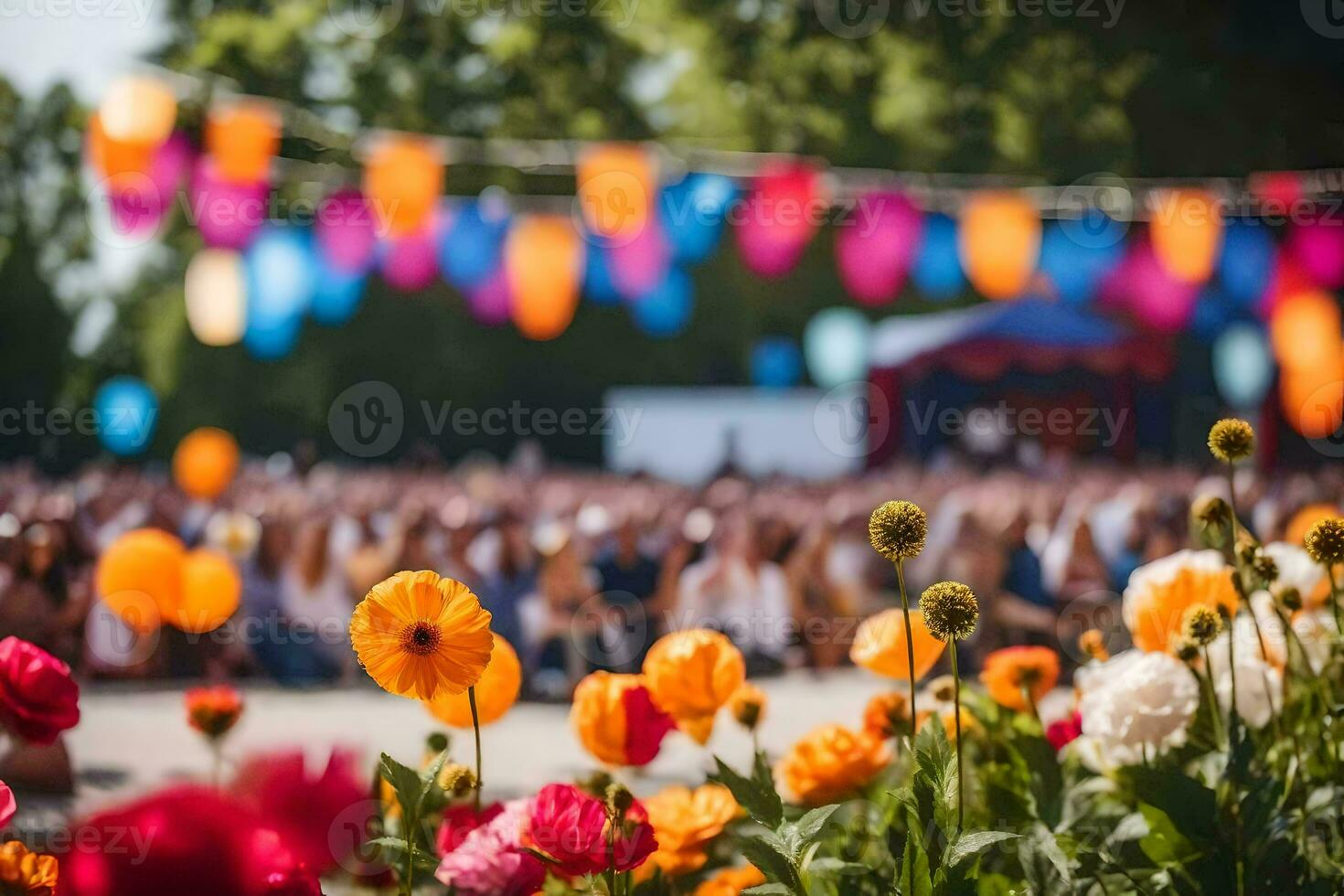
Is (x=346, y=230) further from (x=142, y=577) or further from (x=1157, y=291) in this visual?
(x=1157, y=291)

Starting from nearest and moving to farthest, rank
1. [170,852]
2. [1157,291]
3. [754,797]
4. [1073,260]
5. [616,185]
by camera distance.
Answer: [170,852] → [754,797] → [616,185] → [1073,260] → [1157,291]

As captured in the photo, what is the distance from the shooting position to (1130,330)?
48.6 feet

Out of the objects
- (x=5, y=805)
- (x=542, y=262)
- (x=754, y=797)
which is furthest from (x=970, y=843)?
(x=542, y=262)

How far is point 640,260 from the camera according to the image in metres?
9.13

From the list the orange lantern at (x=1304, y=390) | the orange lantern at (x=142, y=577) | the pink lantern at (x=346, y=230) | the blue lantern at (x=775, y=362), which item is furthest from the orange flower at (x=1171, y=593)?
the blue lantern at (x=775, y=362)

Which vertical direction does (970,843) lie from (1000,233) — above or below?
below

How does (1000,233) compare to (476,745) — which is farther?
(1000,233)

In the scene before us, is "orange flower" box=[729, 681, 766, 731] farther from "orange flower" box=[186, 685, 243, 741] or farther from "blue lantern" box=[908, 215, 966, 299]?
"blue lantern" box=[908, 215, 966, 299]

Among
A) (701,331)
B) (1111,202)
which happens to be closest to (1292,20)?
(1111,202)

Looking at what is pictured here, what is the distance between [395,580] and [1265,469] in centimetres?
1424

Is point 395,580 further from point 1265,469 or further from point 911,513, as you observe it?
point 1265,469

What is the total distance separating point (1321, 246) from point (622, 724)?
33.3ft

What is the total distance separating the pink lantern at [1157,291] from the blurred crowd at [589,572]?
16.4ft

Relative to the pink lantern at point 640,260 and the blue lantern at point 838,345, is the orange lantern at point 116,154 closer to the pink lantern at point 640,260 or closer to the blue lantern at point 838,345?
the pink lantern at point 640,260
